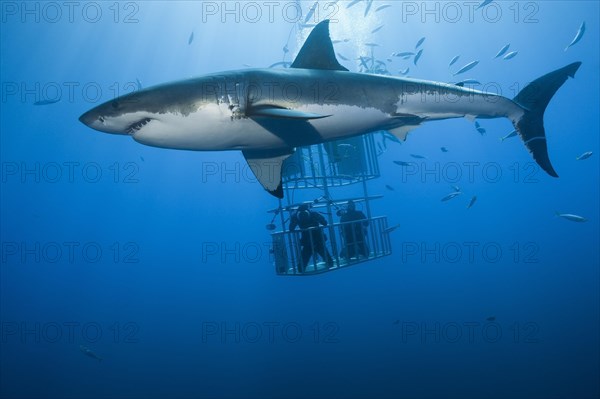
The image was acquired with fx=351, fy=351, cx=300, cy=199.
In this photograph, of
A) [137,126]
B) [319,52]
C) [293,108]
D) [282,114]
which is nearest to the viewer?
[282,114]

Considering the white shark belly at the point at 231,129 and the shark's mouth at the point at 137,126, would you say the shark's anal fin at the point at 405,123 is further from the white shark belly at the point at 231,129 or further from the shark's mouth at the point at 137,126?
the shark's mouth at the point at 137,126

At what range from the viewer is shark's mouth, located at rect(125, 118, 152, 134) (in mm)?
3227

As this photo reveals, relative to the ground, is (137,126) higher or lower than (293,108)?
lower

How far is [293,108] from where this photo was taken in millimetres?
3703

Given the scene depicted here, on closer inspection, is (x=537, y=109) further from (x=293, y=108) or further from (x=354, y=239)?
(x=354, y=239)

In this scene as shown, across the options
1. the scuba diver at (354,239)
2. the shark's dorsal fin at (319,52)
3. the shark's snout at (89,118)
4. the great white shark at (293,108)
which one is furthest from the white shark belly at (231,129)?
the scuba diver at (354,239)

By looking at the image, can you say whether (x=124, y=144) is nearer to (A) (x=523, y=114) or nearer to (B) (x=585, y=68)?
(A) (x=523, y=114)

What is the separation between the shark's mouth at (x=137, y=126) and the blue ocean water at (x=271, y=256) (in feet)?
15.1

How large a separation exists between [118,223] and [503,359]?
96528 mm

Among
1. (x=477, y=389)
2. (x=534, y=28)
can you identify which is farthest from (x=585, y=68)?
(x=477, y=389)

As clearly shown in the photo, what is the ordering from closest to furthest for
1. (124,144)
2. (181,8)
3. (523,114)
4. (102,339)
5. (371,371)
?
(523,114)
(371,371)
(181,8)
(102,339)
(124,144)

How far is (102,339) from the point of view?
35000 millimetres

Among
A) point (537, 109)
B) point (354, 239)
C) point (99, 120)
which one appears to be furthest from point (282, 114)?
point (354, 239)

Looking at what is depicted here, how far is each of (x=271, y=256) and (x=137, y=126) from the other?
13842 millimetres
